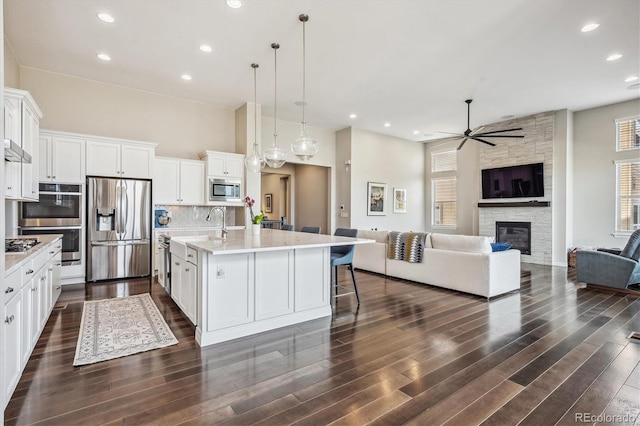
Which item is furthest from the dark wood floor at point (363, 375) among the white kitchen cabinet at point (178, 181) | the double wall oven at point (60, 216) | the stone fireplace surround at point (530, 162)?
the stone fireplace surround at point (530, 162)

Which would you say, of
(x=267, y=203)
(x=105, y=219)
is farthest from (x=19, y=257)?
(x=267, y=203)

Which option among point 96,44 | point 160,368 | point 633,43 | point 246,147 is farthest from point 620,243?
point 96,44

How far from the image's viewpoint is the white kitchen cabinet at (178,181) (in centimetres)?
592

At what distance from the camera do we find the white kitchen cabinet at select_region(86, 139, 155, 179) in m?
5.19

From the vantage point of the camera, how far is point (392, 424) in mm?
1878

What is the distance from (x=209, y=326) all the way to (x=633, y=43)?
6256mm

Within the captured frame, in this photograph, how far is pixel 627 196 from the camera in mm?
6633

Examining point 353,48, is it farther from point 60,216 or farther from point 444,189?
point 444,189

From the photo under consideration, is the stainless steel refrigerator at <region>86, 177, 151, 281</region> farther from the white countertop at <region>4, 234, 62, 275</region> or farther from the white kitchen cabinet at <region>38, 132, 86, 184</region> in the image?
the white countertop at <region>4, 234, 62, 275</region>

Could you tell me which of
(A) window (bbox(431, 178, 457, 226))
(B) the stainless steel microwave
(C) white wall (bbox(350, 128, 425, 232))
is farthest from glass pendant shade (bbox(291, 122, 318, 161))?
(A) window (bbox(431, 178, 457, 226))

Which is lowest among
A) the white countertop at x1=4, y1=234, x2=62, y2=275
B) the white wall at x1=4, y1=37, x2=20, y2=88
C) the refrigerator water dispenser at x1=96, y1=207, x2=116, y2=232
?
the white countertop at x1=4, y1=234, x2=62, y2=275

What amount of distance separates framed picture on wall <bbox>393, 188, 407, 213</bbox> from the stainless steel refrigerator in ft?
21.4

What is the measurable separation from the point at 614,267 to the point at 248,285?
17.3 feet

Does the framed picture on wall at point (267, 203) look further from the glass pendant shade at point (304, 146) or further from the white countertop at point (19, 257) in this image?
the white countertop at point (19, 257)
